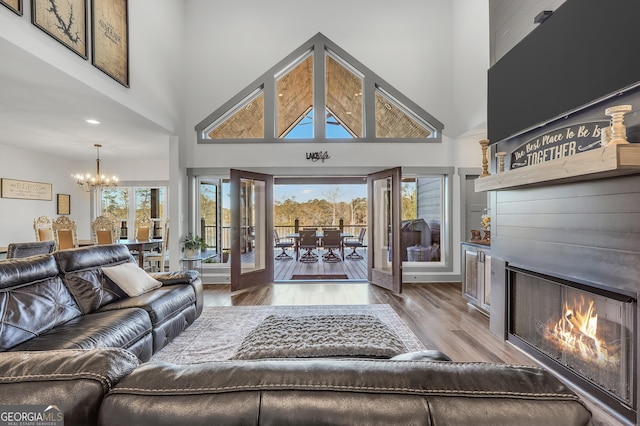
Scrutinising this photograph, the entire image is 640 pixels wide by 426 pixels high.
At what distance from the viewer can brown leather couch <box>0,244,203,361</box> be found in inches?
78.5

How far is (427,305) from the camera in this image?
4156 millimetres

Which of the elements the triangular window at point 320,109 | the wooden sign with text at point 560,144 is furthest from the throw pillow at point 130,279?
the wooden sign with text at point 560,144

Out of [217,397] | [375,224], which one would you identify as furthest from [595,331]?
[375,224]

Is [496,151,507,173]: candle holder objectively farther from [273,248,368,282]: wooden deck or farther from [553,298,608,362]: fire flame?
[273,248,368,282]: wooden deck

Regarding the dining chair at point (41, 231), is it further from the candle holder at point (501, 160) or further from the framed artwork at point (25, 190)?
the candle holder at point (501, 160)

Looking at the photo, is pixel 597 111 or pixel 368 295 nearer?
pixel 597 111

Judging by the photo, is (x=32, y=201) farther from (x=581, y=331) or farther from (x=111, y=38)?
(x=581, y=331)

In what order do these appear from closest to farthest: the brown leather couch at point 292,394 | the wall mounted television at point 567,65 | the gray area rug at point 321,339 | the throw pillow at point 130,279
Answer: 1. the brown leather couch at point 292,394
2. the gray area rug at point 321,339
3. the wall mounted television at point 567,65
4. the throw pillow at point 130,279

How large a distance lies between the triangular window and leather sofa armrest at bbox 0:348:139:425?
4.85 meters

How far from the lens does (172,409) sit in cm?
66

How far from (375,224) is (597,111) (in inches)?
145

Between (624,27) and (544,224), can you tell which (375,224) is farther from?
(624,27)

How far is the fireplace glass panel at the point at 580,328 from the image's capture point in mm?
1890

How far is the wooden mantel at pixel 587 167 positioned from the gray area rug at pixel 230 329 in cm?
167
